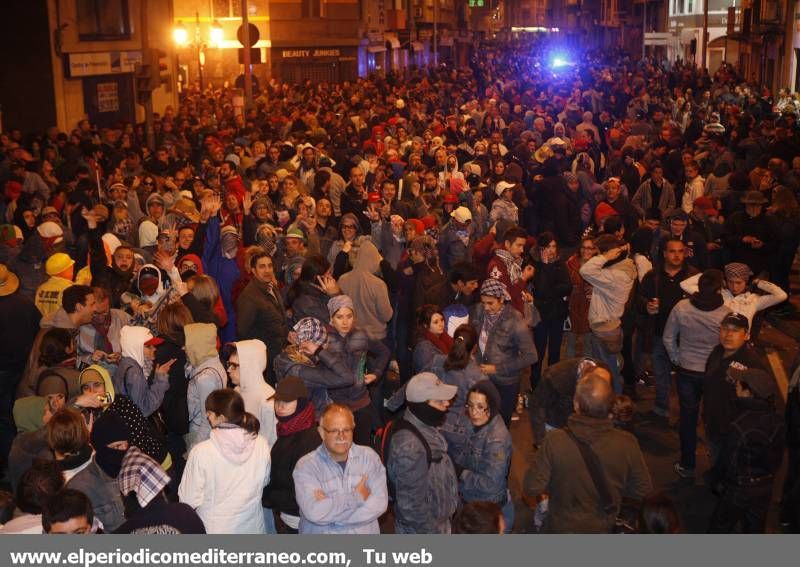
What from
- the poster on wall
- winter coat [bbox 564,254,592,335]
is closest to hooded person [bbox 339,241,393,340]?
winter coat [bbox 564,254,592,335]

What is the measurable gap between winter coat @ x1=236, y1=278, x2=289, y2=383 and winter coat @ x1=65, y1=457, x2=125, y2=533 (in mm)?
3009

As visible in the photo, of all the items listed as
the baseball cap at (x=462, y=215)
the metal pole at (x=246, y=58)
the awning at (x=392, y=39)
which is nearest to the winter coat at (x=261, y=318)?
the baseball cap at (x=462, y=215)

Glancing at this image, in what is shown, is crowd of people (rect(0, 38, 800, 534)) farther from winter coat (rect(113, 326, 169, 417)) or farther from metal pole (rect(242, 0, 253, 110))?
metal pole (rect(242, 0, 253, 110))

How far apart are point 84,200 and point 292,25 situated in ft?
113

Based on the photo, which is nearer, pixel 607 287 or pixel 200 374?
pixel 200 374

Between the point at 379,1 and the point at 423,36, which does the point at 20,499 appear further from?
the point at 423,36

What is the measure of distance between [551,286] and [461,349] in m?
2.82

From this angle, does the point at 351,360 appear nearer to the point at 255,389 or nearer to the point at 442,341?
the point at 442,341

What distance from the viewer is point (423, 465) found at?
5562mm

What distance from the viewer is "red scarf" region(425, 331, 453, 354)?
7.39 m

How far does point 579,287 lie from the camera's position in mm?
9344

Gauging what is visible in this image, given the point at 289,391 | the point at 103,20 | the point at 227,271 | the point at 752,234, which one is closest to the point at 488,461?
the point at 289,391

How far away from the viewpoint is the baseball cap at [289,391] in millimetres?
5902

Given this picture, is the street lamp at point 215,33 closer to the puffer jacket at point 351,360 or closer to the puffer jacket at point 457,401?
the puffer jacket at point 351,360
